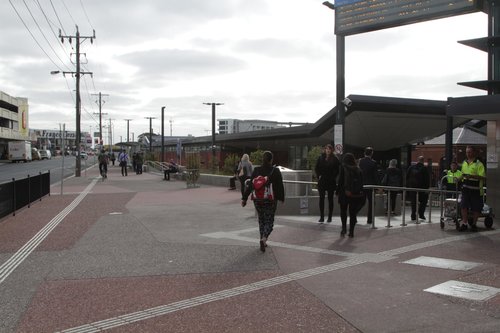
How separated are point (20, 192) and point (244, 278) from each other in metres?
9.89

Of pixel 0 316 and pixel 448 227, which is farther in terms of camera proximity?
pixel 448 227

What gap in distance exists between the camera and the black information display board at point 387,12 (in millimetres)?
11117

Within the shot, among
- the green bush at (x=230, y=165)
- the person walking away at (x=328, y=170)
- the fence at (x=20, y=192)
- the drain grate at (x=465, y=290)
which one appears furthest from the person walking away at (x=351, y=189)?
the green bush at (x=230, y=165)

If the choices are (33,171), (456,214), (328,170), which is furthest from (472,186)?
(33,171)

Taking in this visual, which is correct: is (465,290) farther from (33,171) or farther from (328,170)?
(33,171)

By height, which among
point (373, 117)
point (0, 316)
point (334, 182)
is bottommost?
point (0, 316)

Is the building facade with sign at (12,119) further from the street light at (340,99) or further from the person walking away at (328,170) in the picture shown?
the person walking away at (328,170)

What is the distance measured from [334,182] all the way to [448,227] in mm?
2517

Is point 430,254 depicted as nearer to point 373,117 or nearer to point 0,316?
point 0,316

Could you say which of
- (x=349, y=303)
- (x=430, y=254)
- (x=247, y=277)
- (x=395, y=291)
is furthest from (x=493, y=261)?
(x=247, y=277)

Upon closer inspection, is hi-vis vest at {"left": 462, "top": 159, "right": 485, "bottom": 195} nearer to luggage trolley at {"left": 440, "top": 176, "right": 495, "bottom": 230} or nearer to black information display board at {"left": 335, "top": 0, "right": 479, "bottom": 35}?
luggage trolley at {"left": 440, "top": 176, "right": 495, "bottom": 230}

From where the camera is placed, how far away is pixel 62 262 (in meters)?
7.45

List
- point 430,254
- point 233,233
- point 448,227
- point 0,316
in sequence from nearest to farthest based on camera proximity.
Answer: point 0,316, point 430,254, point 233,233, point 448,227

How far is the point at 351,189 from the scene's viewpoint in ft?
30.5
